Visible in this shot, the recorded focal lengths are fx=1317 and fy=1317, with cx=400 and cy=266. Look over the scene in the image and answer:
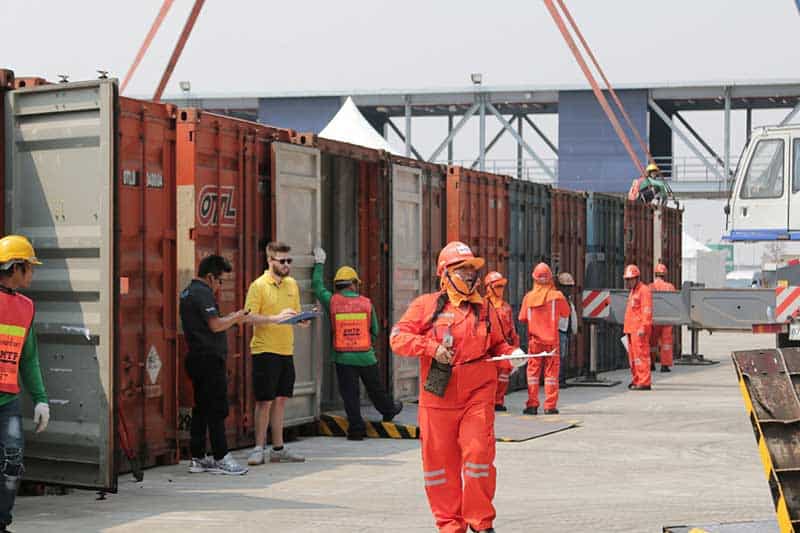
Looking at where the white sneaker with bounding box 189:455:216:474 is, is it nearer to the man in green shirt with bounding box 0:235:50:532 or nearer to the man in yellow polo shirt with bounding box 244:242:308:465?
the man in yellow polo shirt with bounding box 244:242:308:465

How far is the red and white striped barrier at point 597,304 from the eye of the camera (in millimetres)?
22297

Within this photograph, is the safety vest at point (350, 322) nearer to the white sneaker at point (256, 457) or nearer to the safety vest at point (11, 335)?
the white sneaker at point (256, 457)

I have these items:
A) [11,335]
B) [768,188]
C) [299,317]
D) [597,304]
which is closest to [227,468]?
[299,317]

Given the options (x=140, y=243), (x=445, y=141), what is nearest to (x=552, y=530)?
(x=140, y=243)

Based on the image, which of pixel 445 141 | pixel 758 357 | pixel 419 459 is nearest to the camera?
pixel 758 357

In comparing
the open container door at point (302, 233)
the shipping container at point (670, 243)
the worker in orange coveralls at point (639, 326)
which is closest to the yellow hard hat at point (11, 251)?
the open container door at point (302, 233)

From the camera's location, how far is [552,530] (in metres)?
8.76

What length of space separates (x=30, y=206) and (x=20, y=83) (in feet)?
3.22

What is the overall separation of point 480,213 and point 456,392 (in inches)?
434

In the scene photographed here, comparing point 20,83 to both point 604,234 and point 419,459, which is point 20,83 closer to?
point 419,459

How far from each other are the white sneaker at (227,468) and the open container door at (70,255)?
1595 millimetres

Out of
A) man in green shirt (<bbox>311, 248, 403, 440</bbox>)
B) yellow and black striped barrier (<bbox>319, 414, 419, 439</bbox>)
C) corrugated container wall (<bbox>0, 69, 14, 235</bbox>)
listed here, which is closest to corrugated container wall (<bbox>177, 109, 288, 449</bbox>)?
man in green shirt (<bbox>311, 248, 403, 440</bbox>)

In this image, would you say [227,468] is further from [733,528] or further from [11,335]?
[733,528]

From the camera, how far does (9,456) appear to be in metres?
8.20
